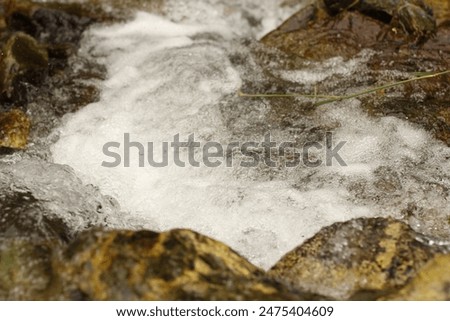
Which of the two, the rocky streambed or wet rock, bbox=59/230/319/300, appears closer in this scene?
wet rock, bbox=59/230/319/300

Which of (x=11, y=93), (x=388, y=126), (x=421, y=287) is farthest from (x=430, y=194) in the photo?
(x=11, y=93)

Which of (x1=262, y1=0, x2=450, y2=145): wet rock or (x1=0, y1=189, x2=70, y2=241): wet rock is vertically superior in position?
(x1=262, y1=0, x2=450, y2=145): wet rock

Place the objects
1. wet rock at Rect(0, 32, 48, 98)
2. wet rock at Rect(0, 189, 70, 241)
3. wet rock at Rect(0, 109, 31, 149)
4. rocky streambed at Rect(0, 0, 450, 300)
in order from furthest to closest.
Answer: wet rock at Rect(0, 32, 48, 98), wet rock at Rect(0, 109, 31, 149), wet rock at Rect(0, 189, 70, 241), rocky streambed at Rect(0, 0, 450, 300)

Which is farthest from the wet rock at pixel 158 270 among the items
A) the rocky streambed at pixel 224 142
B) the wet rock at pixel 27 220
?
the wet rock at pixel 27 220

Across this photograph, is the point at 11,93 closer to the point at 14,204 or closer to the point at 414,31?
the point at 14,204

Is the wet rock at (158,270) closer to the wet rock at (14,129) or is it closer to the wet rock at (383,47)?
the wet rock at (14,129)

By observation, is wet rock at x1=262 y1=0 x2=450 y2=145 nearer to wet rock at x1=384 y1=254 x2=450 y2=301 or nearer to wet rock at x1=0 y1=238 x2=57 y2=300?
wet rock at x1=384 y1=254 x2=450 y2=301

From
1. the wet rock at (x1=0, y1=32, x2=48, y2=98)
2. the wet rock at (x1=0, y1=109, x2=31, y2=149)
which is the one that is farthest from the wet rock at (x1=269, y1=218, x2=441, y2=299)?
the wet rock at (x1=0, y1=32, x2=48, y2=98)
